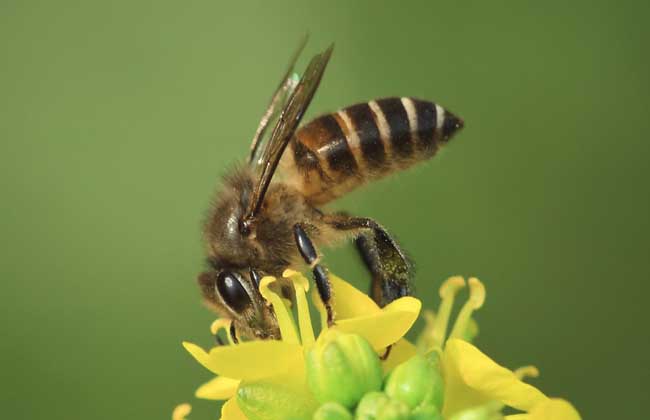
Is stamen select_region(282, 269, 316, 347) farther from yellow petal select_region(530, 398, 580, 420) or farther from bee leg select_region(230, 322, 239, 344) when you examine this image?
yellow petal select_region(530, 398, 580, 420)

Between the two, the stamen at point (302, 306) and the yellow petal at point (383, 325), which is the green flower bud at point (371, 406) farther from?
the stamen at point (302, 306)

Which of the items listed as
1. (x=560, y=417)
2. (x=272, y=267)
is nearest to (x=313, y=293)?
(x=272, y=267)

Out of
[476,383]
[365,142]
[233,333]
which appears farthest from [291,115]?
[476,383]

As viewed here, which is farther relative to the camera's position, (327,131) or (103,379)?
(103,379)

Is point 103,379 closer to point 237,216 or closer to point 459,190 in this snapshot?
point 459,190

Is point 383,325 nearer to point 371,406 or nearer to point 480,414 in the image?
point 371,406

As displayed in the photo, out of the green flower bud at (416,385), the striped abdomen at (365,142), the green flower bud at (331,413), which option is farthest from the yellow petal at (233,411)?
the striped abdomen at (365,142)
